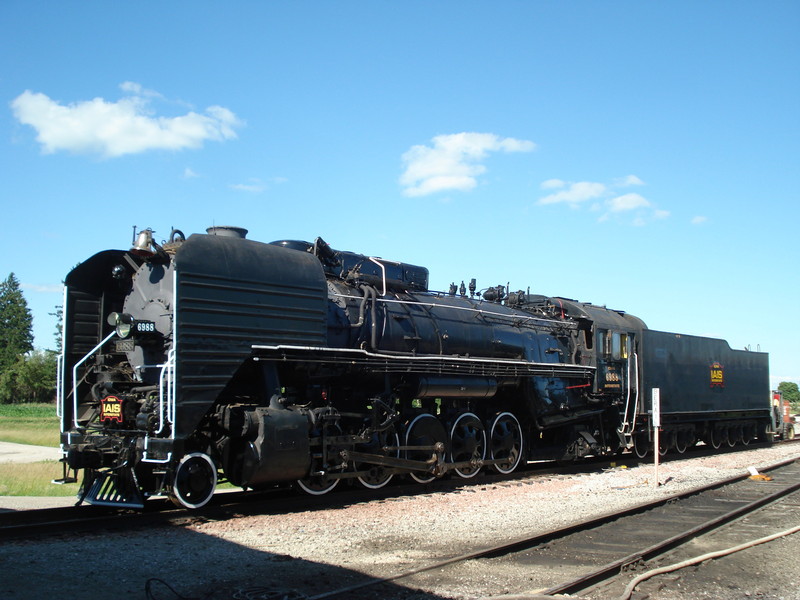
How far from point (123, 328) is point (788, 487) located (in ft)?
37.6

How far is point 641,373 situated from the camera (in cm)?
1808

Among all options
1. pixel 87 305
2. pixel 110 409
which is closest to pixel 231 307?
pixel 110 409

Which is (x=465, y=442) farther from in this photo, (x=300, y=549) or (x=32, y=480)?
(x=32, y=480)

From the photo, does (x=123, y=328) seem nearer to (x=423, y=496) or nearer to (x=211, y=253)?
(x=211, y=253)

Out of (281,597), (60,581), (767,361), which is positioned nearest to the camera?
(281,597)

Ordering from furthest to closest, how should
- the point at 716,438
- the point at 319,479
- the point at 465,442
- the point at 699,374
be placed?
the point at 716,438
the point at 699,374
the point at 465,442
the point at 319,479

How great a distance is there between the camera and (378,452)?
11.0m

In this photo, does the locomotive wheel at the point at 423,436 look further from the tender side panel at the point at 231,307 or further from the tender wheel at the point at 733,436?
the tender wheel at the point at 733,436

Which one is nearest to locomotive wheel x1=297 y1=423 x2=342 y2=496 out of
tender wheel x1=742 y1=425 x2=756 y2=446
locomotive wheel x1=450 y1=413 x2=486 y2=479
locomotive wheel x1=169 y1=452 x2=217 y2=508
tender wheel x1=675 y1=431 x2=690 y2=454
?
locomotive wheel x1=169 y1=452 x2=217 y2=508

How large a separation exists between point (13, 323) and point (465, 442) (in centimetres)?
9921

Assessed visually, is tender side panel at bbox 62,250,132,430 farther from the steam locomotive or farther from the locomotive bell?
the locomotive bell

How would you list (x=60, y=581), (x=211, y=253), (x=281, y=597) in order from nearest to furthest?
1. (x=281, y=597)
2. (x=60, y=581)
3. (x=211, y=253)

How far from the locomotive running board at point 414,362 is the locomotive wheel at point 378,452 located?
1077 mm

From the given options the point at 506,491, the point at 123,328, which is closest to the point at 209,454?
the point at 123,328
